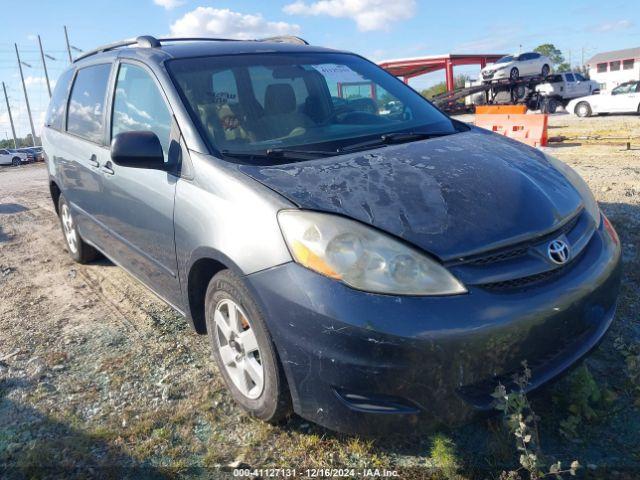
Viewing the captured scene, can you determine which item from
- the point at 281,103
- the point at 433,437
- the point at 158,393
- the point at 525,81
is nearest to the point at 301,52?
the point at 281,103

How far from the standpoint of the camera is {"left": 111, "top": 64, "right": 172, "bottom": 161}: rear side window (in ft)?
10.1

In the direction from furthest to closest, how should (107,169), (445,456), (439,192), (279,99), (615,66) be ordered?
(615,66), (107,169), (279,99), (439,192), (445,456)

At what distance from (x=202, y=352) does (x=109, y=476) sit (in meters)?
1.05

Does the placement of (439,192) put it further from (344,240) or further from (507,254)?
(344,240)

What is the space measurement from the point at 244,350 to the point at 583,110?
24.3 meters

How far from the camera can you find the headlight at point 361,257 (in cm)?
203

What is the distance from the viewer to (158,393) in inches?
115

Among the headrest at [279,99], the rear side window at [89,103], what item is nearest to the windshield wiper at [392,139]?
the headrest at [279,99]

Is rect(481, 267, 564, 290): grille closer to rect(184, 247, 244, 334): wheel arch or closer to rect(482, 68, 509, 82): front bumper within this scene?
rect(184, 247, 244, 334): wheel arch

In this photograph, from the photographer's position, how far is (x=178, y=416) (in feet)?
8.86

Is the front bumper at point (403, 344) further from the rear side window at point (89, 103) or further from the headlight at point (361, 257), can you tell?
the rear side window at point (89, 103)

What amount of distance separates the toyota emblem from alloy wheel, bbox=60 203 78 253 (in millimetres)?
4164

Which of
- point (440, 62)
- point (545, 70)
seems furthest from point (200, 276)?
point (440, 62)

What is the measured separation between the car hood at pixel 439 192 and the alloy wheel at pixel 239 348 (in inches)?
24.7
